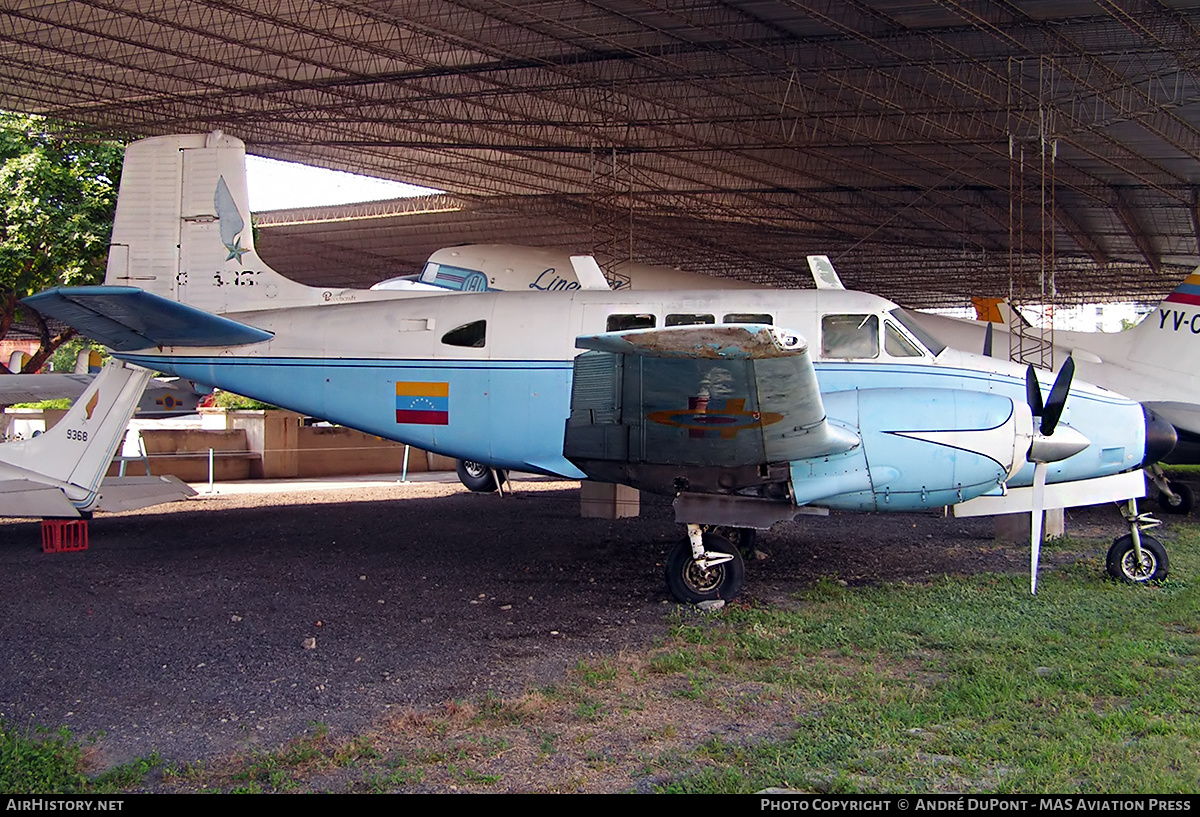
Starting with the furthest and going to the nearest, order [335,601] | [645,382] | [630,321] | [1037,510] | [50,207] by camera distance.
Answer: [50,207] < [630,321] < [335,601] < [1037,510] < [645,382]

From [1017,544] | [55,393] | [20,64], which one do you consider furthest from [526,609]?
[20,64]

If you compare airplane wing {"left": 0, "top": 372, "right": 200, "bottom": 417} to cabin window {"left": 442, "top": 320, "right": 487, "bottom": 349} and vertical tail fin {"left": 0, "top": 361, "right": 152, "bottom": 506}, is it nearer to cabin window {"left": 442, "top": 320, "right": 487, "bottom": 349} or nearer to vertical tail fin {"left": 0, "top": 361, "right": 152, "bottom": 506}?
vertical tail fin {"left": 0, "top": 361, "right": 152, "bottom": 506}

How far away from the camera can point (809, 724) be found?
5.98 meters

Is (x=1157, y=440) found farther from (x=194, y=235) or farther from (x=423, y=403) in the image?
(x=194, y=235)

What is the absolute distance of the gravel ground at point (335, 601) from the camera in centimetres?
652

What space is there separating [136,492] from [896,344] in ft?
35.3

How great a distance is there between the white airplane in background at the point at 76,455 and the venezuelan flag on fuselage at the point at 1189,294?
57.7 feet

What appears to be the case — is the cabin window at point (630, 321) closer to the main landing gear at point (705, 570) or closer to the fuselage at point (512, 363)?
the fuselage at point (512, 363)

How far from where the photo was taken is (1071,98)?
25.0m

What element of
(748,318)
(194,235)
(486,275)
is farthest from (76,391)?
(748,318)

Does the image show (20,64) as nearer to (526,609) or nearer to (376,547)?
(376,547)

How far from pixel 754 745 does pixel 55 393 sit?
20105 mm

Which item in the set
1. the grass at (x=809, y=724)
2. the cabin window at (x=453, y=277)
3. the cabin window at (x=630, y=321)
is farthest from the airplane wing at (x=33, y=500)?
the cabin window at (x=453, y=277)

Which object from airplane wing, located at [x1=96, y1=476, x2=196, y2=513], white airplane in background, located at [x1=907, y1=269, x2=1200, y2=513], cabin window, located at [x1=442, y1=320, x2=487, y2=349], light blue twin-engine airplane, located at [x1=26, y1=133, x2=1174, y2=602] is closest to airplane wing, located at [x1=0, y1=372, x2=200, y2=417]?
airplane wing, located at [x1=96, y1=476, x2=196, y2=513]
